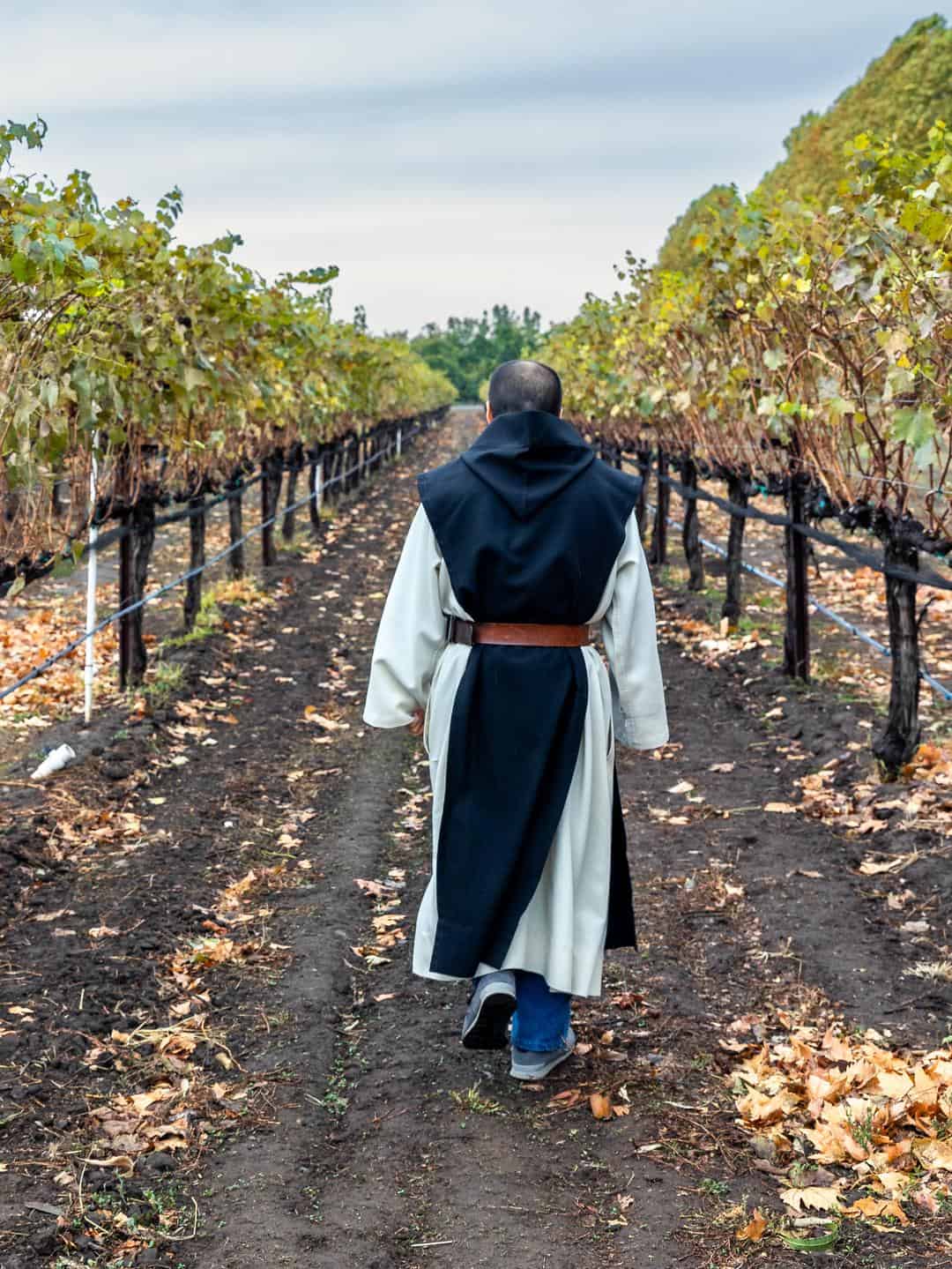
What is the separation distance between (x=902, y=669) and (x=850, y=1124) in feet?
12.6

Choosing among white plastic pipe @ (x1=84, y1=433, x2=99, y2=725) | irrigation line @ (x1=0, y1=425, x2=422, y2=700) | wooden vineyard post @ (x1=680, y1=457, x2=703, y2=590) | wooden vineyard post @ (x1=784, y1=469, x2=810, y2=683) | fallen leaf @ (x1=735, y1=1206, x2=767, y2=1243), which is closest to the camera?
fallen leaf @ (x1=735, y1=1206, x2=767, y2=1243)

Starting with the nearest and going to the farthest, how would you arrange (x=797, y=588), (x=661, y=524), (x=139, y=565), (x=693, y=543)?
(x=797, y=588) → (x=139, y=565) → (x=693, y=543) → (x=661, y=524)

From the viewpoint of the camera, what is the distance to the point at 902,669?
23.7ft

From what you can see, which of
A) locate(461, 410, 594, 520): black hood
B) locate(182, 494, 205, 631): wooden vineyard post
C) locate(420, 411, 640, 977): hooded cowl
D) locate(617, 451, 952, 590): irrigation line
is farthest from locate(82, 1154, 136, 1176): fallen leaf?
locate(182, 494, 205, 631): wooden vineyard post

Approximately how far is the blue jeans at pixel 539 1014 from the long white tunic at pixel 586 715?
92 mm

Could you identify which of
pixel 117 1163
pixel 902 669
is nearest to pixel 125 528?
pixel 902 669

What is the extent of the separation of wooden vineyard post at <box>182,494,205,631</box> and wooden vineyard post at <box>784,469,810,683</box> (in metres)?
4.92

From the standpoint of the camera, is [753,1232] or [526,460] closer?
[753,1232]

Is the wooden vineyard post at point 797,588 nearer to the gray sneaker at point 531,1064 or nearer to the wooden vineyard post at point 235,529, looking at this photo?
the gray sneaker at point 531,1064

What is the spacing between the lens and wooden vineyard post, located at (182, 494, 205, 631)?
11664 mm

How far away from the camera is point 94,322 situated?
7258 mm

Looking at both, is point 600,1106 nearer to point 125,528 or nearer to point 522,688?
point 522,688

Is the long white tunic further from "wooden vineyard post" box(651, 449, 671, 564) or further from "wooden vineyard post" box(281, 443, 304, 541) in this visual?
"wooden vineyard post" box(281, 443, 304, 541)

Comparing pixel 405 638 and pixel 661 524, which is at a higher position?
pixel 405 638
